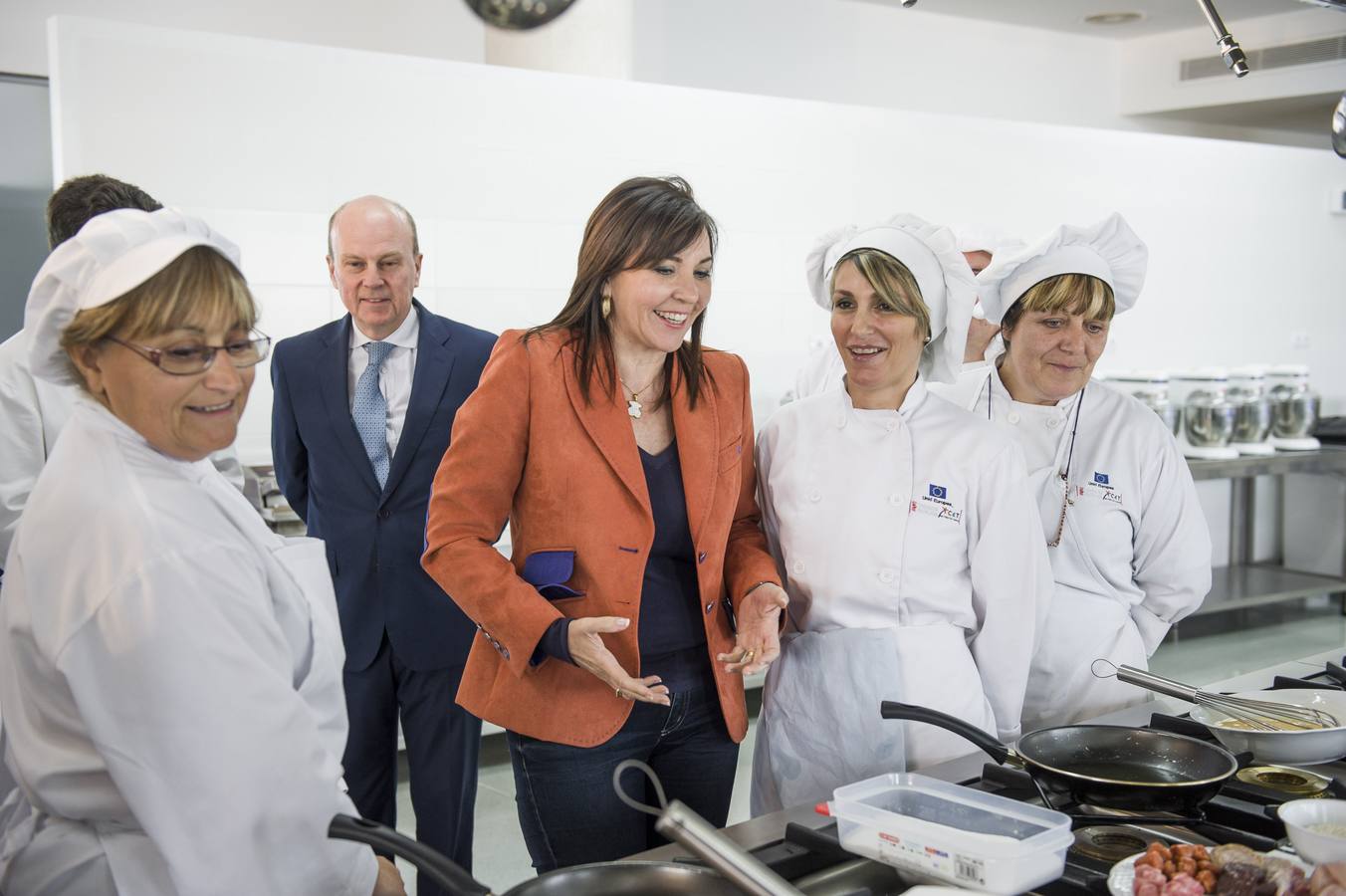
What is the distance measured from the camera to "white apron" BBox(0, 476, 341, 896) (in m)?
1.31

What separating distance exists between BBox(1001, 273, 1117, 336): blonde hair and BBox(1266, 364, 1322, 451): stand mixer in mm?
4544

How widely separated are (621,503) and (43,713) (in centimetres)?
85

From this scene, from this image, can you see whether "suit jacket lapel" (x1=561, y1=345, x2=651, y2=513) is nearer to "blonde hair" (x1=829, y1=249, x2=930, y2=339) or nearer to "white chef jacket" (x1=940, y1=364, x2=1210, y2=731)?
"blonde hair" (x1=829, y1=249, x2=930, y2=339)

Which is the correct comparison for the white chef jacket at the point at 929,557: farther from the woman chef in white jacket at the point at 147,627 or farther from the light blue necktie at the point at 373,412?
the light blue necktie at the point at 373,412

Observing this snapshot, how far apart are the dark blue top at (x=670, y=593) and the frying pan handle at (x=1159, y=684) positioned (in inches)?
25.6

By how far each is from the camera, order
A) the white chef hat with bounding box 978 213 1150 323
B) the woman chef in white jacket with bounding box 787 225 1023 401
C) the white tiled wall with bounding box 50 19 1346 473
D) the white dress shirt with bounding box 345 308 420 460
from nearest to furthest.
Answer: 1. the white chef hat with bounding box 978 213 1150 323
2. the white dress shirt with bounding box 345 308 420 460
3. the woman chef in white jacket with bounding box 787 225 1023 401
4. the white tiled wall with bounding box 50 19 1346 473

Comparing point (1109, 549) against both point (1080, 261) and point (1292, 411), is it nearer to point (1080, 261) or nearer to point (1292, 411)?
point (1080, 261)

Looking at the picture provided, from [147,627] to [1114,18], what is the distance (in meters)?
6.29

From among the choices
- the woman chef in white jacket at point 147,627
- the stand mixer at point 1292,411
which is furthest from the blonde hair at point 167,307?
the stand mixer at point 1292,411

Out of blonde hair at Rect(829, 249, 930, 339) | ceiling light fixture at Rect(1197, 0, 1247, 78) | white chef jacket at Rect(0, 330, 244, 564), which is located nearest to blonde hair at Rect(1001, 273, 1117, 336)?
blonde hair at Rect(829, 249, 930, 339)

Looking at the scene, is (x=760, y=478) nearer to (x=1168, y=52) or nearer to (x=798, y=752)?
(x=798, y=752)

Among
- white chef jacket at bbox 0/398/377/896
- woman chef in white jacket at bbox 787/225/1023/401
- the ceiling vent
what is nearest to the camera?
white chef jacket at bbox 0/398/377/896

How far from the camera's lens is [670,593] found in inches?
76.0

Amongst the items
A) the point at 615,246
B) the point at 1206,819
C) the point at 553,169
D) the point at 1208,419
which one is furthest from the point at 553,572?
Result: the point at 1208,419
